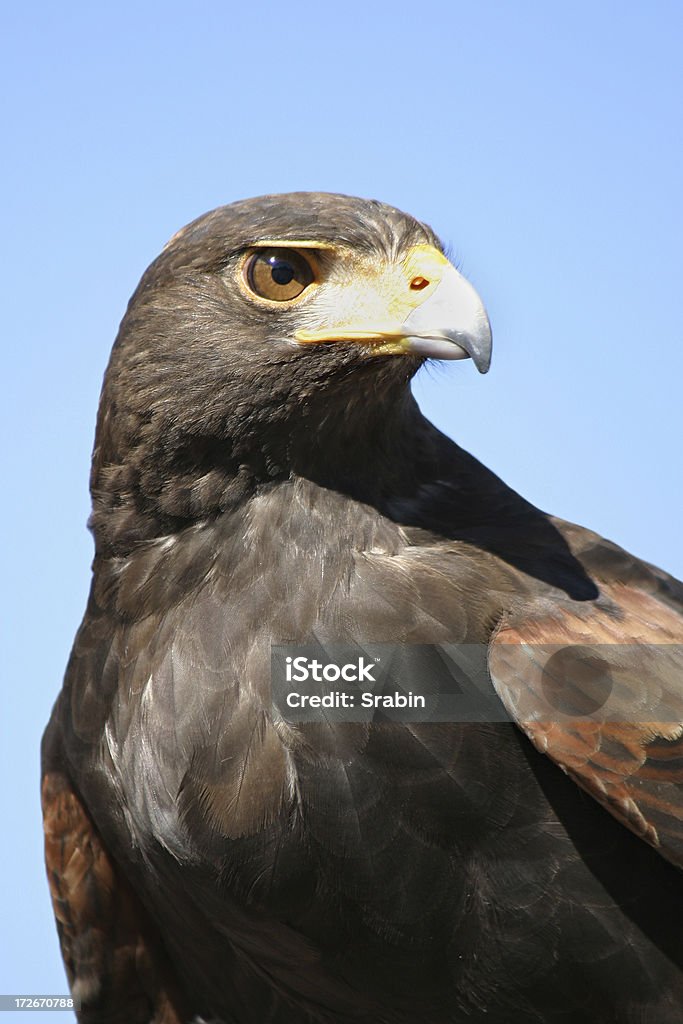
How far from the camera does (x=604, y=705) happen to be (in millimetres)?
4000

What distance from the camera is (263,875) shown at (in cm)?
418

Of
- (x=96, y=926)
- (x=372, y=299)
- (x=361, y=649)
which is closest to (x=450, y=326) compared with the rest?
(x=372, y=299)

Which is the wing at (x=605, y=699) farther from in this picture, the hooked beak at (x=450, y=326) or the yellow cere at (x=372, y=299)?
the yellow cere at (x=372, y=299)

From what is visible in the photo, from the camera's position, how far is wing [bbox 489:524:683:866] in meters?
3.91

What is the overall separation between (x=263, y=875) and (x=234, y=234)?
2.08 m

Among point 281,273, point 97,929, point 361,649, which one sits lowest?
point 97,929

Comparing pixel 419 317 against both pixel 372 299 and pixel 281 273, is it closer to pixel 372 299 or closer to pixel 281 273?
pixel 372 299

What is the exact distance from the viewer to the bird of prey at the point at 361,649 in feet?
13.3

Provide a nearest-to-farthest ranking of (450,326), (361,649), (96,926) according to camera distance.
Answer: (450,326) < (361,649) < (96,926)

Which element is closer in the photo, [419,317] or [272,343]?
[419,317]

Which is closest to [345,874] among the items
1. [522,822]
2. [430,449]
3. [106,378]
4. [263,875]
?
[263,875]

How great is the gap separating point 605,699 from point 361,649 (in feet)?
2.55

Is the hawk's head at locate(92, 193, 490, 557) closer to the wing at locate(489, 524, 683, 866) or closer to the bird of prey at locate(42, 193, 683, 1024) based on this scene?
the bird of prey at locate(42, 193, 683, 1024)

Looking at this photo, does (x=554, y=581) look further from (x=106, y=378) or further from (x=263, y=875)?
(x=106, y=378)
